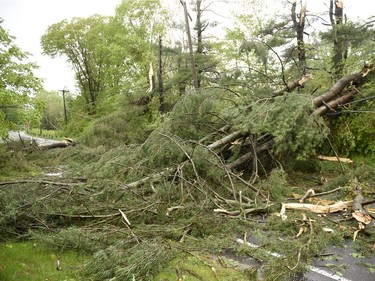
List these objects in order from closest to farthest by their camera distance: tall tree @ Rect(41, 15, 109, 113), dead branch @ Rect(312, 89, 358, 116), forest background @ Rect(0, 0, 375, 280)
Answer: forest background @ Rect(0, 0, 375, 280) < dead branch @ Rect(312, 89, 358, 116) < tall tree @ Rect(41, 15, 109, 113)

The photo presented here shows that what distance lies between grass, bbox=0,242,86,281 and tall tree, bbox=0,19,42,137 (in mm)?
7174

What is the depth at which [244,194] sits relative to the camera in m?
6.08

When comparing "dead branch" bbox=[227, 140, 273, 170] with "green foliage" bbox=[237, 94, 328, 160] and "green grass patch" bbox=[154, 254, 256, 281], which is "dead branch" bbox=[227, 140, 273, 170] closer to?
"green foliage" bbox=[237, 94, 328, 160]

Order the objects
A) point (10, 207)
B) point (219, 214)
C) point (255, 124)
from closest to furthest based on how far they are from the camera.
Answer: point (10, 207)
point (219, 214)
point (255, 124)

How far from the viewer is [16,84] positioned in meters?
11.0

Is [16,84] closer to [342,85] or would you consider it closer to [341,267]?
[342,85]

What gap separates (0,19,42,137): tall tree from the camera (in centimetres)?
1051

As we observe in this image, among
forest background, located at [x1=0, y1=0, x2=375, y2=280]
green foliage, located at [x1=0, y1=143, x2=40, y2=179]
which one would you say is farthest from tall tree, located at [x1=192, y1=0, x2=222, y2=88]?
green foliage, located at [x1=0, y1=143, x2=40, y2=179]

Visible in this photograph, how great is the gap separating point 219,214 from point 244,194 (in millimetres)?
1077

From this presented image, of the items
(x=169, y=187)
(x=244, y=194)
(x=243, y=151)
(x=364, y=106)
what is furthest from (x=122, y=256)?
(x=364, y=106)

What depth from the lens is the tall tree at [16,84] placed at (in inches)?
414

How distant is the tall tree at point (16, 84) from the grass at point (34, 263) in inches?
282

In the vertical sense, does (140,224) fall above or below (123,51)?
below

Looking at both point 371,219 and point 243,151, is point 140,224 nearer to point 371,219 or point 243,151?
point 371,219
